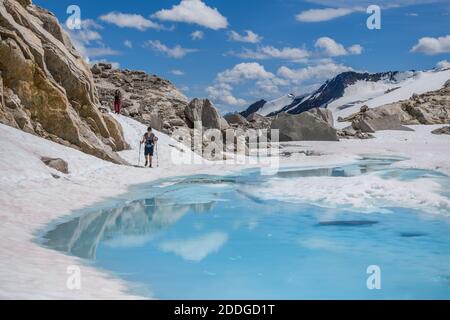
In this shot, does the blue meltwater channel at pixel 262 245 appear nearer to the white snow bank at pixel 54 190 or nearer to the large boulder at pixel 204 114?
the white snow bank at pixel 54 190

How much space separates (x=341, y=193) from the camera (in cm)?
1505

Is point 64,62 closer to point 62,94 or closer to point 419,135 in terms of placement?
point 62,94

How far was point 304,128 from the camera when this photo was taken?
43.2 m

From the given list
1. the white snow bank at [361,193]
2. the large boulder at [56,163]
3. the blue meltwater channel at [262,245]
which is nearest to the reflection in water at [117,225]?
the blue meltwater channel at [262,245]

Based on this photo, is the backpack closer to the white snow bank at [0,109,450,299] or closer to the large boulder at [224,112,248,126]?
the white snow bank at [0,109,450,299]

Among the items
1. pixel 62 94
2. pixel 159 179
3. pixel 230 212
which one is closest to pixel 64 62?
pixel 62 94

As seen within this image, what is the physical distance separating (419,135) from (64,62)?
3493cm

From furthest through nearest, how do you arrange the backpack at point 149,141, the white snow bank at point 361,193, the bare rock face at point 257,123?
the bare rock face at point 257,123 → the backpack at point 149,141 → the white snow bank at point 361,193

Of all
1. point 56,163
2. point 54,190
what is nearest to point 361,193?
point 54,190

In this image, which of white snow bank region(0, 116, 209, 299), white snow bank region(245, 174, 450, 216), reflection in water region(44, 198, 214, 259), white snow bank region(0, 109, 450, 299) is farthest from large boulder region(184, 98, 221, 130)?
reflection in water region(44, 198, 214, 259)

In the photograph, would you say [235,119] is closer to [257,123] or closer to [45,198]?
[257,123]

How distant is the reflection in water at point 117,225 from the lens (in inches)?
374

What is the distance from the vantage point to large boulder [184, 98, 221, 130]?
1415 inches

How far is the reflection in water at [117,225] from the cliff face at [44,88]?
7.29 meters
